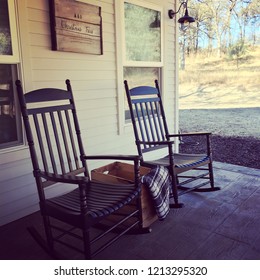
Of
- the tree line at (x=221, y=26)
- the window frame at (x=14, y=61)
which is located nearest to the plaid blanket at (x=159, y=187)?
the window frame at (x=14, y=61)

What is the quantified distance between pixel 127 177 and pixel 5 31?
1531mm

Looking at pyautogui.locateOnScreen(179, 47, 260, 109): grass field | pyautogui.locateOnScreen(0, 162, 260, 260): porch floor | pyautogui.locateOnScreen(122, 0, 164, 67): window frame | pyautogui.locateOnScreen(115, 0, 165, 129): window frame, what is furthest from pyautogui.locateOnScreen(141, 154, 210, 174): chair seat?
pyautogui.locateOnScreen(179, 47, 260, 109): grass field

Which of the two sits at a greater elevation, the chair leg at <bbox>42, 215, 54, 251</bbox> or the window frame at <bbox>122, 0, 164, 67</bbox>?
the window frame at <bbox>122, 0, 164, 67</bbox>

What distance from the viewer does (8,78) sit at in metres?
2.30

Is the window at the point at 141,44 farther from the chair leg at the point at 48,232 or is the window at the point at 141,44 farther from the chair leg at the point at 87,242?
the chair leg at the point at 87,242

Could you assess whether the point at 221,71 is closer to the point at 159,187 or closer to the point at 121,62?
the point at 121,62

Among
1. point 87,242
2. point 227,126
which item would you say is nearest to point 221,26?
point 227,126

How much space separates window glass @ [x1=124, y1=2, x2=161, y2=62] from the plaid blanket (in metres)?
1.54

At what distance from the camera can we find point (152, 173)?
2.31 m

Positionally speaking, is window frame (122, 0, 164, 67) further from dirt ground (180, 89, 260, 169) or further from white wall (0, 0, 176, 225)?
dirt ground (180, 89, 260, 169)

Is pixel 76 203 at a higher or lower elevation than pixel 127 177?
higher

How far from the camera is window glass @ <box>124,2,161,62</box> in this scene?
10.9 ft

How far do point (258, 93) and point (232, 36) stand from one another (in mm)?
2013

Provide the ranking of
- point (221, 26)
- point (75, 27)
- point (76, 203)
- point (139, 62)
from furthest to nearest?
point (221, 26) < point (139, 62) < point (75, 27) < point (76, 203)
